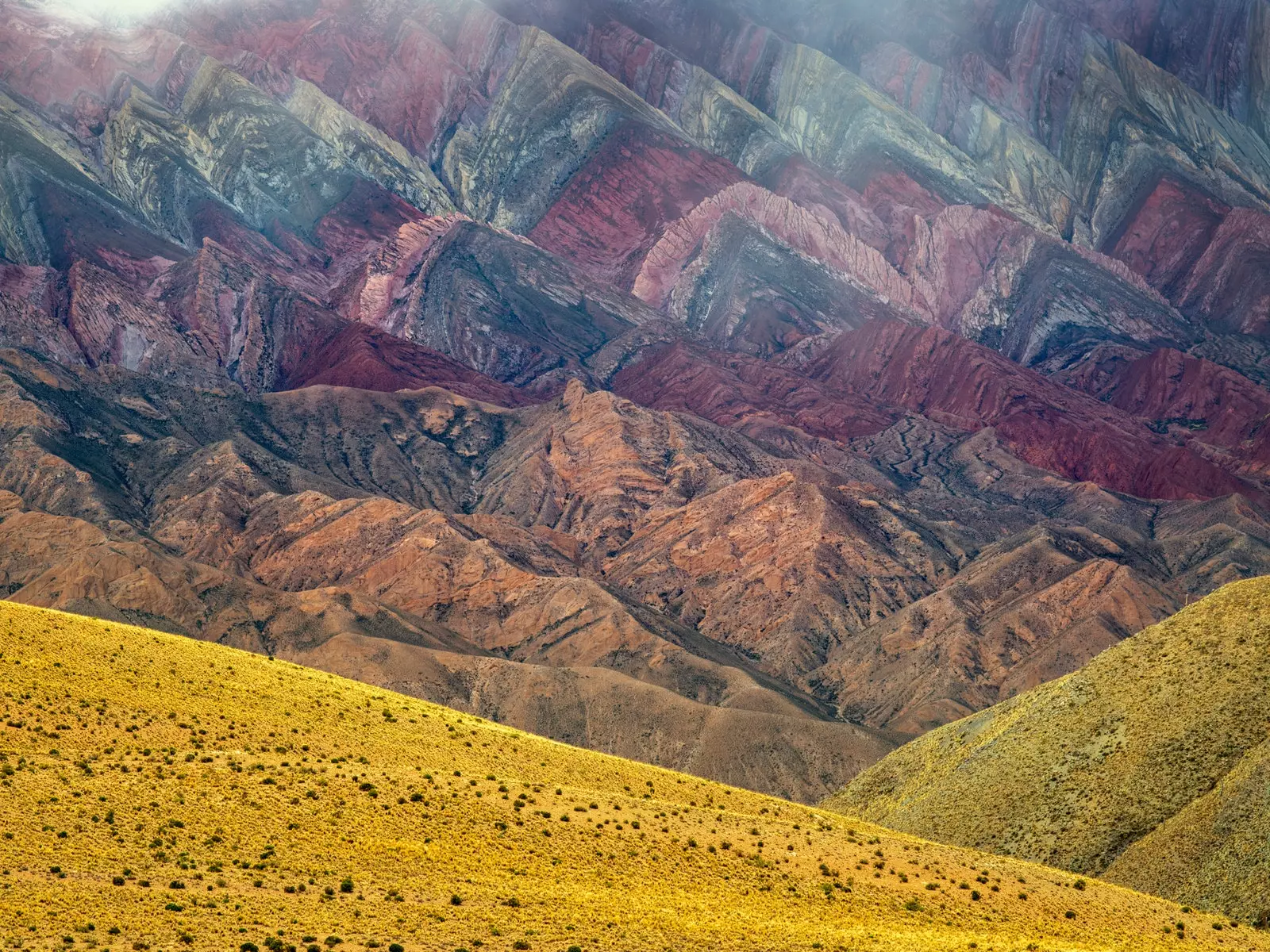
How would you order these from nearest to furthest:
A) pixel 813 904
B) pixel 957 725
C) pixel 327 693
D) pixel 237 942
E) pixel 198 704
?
1. pixel 237 942
2. pixel 813 904
3. pixel 198 704
4. pixel 327 693
5. pixel 957 725

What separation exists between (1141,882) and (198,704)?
44.4 metres

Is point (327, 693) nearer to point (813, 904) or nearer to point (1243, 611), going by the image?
point (813, 904)

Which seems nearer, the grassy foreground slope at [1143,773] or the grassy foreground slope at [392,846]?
the grassy foreground slope at [392,846]

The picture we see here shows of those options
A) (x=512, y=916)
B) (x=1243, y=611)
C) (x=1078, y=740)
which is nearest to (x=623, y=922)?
(x=512, y=916)

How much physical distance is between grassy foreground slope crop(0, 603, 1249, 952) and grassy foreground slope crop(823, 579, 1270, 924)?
7.98 meters

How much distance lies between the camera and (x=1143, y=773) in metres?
89.2

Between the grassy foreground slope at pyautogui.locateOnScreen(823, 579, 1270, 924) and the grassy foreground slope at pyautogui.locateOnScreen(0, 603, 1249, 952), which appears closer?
the grassy foreground slope at pyautogui.locateOnScreen(0, 603, 1249, 952)

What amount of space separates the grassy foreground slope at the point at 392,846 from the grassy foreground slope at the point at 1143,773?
7977 millimetres

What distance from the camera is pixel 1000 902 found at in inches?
2697

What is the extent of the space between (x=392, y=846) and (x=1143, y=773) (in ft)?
146

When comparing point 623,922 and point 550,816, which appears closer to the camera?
point 623,922

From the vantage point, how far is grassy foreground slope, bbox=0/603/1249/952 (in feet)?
178

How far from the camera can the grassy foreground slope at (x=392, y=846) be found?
54.3 meters

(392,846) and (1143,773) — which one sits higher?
(392,846)
